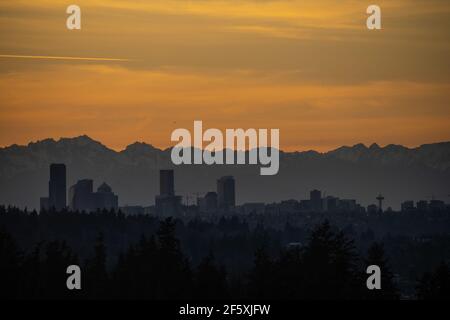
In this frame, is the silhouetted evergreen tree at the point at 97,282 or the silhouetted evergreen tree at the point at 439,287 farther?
the silhouetted evergreen tree at the point at 97,282

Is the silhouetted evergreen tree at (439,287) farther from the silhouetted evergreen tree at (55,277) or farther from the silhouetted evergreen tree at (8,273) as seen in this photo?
the silhouetted evergreen tree at (8,273)

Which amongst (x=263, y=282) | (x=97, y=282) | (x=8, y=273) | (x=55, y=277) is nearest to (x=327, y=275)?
(x=263, y=282)

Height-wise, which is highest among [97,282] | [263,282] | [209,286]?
[263,282]

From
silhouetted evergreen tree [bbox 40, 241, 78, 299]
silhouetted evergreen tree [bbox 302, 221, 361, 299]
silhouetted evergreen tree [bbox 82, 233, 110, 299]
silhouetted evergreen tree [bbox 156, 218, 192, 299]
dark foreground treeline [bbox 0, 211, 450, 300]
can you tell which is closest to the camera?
silhouetted evergreen tree [bbox 302, 221, 361, 299]

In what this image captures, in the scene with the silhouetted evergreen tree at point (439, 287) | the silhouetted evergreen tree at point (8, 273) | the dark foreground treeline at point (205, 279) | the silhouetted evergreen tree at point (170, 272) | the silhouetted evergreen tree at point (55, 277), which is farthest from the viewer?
the silhouetted evergreen tree at point (55, 277)

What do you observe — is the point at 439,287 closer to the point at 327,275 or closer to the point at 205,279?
the point at 327,275

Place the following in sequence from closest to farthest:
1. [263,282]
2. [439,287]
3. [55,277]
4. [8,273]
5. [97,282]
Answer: [263,282] → [439,287] → [8,273] → [97,282] → [55,277]

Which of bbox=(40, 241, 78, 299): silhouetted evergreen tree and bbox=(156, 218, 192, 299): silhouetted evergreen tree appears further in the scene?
bbox=(40, 241, 78, 299): silhouetted evergreen tree

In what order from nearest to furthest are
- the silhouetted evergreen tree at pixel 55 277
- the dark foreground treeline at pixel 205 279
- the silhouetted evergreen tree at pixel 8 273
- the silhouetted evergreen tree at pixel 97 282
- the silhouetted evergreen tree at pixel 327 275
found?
the silhouetted evergreen tree at pixel 327 275, the dark foreground treeline at pixel 205 279, the silhouetted evergreen tree at pixel 8 273, the silhouetted evergreen tree at pixel 55 277, the silhouetted evergreen tree at pixel 97 282

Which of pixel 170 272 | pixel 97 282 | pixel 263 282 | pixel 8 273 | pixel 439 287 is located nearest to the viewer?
pixel 263 282

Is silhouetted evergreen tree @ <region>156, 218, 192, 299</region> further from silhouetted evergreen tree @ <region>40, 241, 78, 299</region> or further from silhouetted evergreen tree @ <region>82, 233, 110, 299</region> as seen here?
silhouetted evergreen tree @ <region>40, 241, 78, 299</region>

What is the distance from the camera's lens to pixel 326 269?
364 feet

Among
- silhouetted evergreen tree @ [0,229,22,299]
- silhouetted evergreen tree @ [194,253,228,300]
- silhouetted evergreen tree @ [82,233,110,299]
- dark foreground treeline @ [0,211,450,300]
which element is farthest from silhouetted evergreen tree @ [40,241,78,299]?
silhouetted evergreen tree @ [194,253,228,300]

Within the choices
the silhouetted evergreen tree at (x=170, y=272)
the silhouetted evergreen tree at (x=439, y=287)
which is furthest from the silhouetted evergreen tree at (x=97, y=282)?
the silhouetted evergreen tree at (x=439, y=287)
